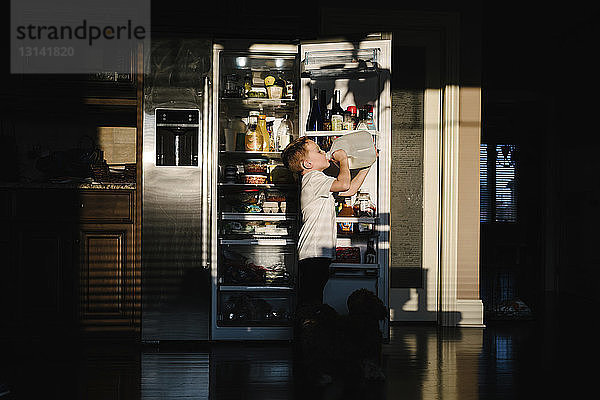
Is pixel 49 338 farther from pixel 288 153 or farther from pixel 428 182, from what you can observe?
pixel 428 182

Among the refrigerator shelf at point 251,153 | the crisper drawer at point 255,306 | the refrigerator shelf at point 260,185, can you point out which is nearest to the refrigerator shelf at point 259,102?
the refrigerator shelf at point 251,153

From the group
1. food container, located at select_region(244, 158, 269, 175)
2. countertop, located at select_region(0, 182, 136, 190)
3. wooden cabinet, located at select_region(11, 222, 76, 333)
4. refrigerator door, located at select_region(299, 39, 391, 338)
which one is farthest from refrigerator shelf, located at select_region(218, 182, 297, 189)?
wooden cabinet, located at select_region(11, 222, 76, 333)

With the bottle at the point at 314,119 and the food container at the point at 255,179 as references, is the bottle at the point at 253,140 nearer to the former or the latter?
the food container at the point at 255,179

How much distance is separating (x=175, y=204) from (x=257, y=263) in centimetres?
82

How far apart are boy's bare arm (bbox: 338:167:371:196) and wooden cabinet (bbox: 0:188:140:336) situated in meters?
1.49

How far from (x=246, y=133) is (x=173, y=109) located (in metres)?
0.63

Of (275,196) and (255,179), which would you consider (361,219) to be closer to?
(275,196)

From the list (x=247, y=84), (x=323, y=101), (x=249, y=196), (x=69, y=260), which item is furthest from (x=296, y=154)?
(x=69, y=260)

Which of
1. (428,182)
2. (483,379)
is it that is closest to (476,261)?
(428,182)

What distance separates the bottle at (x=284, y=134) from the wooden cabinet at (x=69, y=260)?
1149 millimetres

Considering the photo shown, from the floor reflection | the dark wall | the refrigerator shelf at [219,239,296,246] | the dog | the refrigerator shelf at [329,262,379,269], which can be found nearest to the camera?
the floor reflection

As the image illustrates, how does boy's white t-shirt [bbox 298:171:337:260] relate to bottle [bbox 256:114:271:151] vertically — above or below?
below

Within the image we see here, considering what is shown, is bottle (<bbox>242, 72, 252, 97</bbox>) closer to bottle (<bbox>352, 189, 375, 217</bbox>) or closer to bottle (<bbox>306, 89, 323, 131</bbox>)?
bottle (<bbox>306, 89, 323, 131</bbox>)

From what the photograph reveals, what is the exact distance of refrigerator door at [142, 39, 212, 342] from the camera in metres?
4.18
